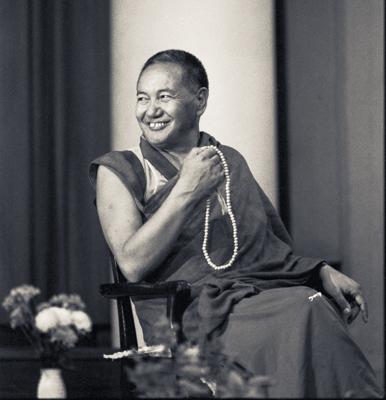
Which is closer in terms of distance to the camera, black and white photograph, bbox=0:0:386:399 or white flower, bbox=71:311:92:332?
white flower, bbox=71:311:92:332

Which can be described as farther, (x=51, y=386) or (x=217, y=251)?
(x=217, y=251)

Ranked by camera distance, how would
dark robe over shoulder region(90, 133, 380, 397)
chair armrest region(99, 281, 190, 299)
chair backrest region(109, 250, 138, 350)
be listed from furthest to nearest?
chair backrest region(109, 250, 138, 350) → chair armrest region(99, 281, 190, 299) → dark robe over shoulder region(90, 133, 380, 397)

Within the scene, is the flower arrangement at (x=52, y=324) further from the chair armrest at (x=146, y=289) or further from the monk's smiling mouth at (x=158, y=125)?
the monk's smiling mouth at (x=158, y=125)

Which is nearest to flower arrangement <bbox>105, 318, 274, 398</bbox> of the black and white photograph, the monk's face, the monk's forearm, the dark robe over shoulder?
the dark robe over shoulder

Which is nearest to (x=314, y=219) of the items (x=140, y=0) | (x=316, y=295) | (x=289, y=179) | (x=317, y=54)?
(x=289, y=179)

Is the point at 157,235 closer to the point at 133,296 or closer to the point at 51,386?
the point at 133,296

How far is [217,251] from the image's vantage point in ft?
10.3

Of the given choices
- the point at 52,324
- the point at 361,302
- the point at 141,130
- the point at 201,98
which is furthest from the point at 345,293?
the point at 141,130

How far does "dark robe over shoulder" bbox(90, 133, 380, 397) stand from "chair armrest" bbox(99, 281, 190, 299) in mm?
73

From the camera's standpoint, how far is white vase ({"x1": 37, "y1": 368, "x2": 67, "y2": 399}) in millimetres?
2988

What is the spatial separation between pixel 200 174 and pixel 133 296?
0.38m

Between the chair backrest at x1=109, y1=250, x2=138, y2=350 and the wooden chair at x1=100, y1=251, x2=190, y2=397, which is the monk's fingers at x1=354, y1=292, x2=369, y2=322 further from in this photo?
the chair backrest at x1=109, y1=250, x2=138, y2=350

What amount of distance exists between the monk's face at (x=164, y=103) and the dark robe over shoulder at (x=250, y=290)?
64 millimetres

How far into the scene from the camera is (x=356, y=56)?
15.2 ft
